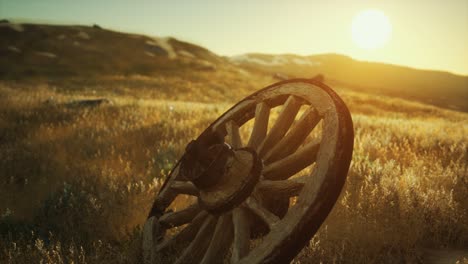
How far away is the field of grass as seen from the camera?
119 inches

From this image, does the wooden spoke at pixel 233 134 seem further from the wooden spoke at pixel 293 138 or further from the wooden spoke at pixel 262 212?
the wooden spoke at pixel 262 212

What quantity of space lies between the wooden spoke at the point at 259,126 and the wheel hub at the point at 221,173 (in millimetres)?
337

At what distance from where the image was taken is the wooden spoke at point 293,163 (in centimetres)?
223

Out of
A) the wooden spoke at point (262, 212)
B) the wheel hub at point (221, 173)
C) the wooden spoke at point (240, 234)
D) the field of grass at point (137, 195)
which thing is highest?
the wheel hub at point (221, 173)

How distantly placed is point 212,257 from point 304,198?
0.81 meters

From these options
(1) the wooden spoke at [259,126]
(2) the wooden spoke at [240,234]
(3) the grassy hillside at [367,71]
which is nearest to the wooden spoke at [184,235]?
(2) the wooden spoke at [240,234]

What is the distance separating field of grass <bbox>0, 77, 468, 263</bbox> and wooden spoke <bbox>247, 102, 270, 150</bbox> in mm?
906

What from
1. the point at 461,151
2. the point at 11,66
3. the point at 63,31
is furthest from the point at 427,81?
the point at 461,151

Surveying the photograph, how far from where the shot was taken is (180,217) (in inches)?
115

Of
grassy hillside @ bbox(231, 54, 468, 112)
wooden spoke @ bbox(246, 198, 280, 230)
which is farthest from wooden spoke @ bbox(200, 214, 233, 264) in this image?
grassy hillside @ bbox(231, 54, 468, 112)

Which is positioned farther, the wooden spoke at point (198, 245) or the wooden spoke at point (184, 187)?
the wooden spoke at point (184, 187)

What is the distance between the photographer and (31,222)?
4.03 meters

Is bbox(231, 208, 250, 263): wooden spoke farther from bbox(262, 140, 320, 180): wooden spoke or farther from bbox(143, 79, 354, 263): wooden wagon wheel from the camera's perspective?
bbox(262, 140, 320, 180): wooden spoke

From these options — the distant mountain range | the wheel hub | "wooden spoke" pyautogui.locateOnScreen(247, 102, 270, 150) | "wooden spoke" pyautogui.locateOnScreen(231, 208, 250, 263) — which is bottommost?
the distant mountain range
